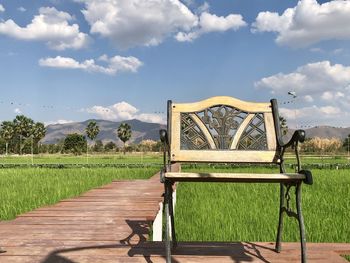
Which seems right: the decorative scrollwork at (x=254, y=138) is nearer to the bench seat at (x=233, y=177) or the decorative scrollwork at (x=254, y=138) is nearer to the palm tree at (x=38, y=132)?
the bench seat at (x=233, y=177)

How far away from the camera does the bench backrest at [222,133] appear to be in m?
3.31

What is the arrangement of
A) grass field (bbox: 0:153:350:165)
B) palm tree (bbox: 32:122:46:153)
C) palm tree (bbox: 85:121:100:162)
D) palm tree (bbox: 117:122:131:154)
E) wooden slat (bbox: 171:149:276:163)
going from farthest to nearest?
palm tree (bbox: 32:122:46:153)
palm tree (bbox: 85:121:100:162)
palm tree (bbox: 117:122:131:154)
grass field (bbox: 0:153:350:165)
wooden slat (bbox: 171:149:276:163)

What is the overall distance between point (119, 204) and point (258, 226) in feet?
6.31

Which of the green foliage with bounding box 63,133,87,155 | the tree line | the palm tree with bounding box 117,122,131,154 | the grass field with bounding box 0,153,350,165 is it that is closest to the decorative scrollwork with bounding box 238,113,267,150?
the grass field with bounding box 0,153,350,165

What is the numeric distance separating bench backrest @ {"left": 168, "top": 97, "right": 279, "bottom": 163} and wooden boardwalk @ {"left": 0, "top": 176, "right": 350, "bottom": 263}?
0.68 metres

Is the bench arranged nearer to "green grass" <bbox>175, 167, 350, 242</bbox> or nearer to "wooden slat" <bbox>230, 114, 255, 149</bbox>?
"wooden slat" <bbox>230, 114, 255, 149</bbox>

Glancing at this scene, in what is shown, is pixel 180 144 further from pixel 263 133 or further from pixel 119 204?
pixel 119 204

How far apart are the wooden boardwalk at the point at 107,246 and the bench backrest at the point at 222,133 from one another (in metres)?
0.68

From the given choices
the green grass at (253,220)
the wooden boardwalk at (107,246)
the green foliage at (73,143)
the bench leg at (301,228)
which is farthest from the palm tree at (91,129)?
the bench leg at (301,228)

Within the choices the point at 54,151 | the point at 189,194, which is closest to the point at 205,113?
the point at 189,194

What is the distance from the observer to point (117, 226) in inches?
162

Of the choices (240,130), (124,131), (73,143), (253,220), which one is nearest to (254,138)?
(240,130)

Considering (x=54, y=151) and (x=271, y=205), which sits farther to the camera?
(x=54, y=151)

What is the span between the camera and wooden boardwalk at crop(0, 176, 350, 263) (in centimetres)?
287
